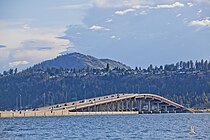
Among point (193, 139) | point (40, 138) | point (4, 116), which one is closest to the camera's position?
point (193, 139)

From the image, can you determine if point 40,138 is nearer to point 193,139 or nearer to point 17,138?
point 17,138

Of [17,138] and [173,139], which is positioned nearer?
[173,139]

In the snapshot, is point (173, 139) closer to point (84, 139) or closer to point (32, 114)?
point (84, 139)

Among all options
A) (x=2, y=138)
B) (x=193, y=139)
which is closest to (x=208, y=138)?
(x=193, y=139)

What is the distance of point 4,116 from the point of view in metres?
189

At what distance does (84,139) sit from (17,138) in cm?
893

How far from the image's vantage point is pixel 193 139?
235 feet

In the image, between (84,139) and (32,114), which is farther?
(32,114)

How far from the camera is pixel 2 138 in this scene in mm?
77125

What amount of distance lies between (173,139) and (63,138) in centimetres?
1393

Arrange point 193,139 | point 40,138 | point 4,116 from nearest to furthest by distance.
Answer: point 193,139 < point 40,138 < point 4,116

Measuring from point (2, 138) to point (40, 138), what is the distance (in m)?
4.72

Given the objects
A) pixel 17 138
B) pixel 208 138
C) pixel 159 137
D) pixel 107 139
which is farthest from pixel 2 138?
pixel 208 138

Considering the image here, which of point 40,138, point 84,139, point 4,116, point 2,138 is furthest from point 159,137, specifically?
point 4,116
